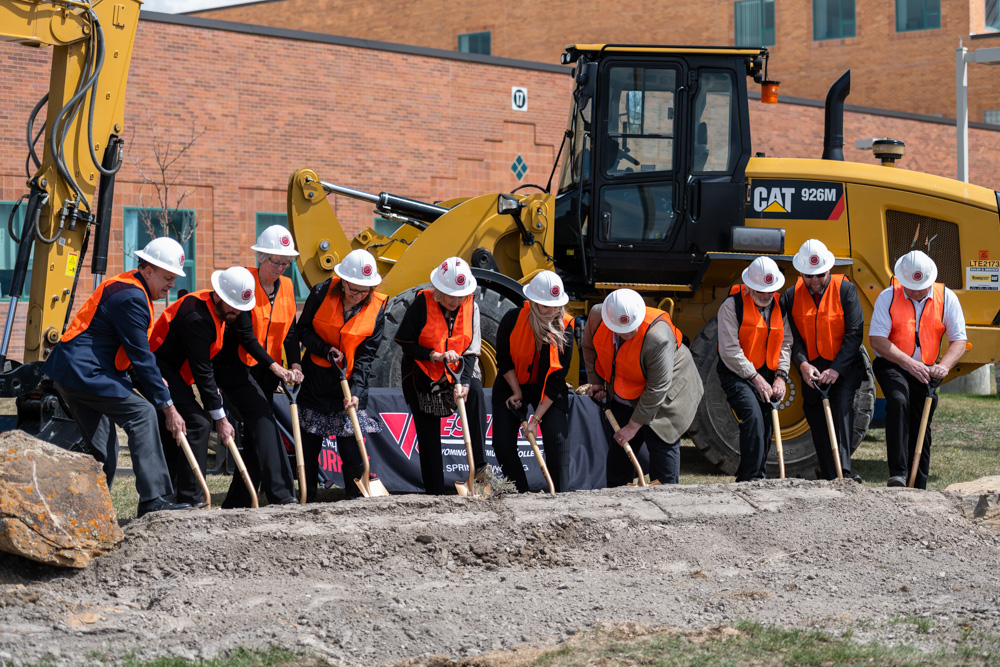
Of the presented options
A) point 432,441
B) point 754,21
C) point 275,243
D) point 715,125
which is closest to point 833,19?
point 754,21

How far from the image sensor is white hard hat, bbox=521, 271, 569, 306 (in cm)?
687

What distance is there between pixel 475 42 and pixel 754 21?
8.53m

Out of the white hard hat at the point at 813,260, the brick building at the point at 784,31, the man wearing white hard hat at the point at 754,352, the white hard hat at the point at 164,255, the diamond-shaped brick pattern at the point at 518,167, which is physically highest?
the brick building at the point at 784,31

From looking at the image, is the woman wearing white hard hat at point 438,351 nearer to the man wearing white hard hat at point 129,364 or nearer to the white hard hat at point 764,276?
the man wearing white hard hat at point 129,364

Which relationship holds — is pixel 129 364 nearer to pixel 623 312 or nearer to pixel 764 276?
pixel 623 312

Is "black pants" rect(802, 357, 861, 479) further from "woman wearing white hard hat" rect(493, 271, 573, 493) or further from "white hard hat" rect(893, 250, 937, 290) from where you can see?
"woman wearing white hard hat" rect(493, 271, 573, 493)

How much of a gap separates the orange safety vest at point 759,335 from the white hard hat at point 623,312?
3.24 feet

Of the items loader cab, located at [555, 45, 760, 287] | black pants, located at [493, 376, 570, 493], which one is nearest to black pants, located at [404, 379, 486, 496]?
black pants, located at [493, 376, 570, 493]

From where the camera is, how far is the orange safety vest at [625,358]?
22.7 feet

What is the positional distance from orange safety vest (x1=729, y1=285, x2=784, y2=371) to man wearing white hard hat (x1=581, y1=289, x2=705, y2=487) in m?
0.48

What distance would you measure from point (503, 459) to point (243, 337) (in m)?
1.83

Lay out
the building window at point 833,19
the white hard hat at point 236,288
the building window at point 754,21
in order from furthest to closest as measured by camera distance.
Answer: the building window at point 754,21
the building window at point 833,19
the white hard hat at point 236,288

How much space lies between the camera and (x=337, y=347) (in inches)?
272

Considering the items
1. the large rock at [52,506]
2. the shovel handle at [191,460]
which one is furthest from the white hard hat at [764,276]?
the large rock at [52,506]
